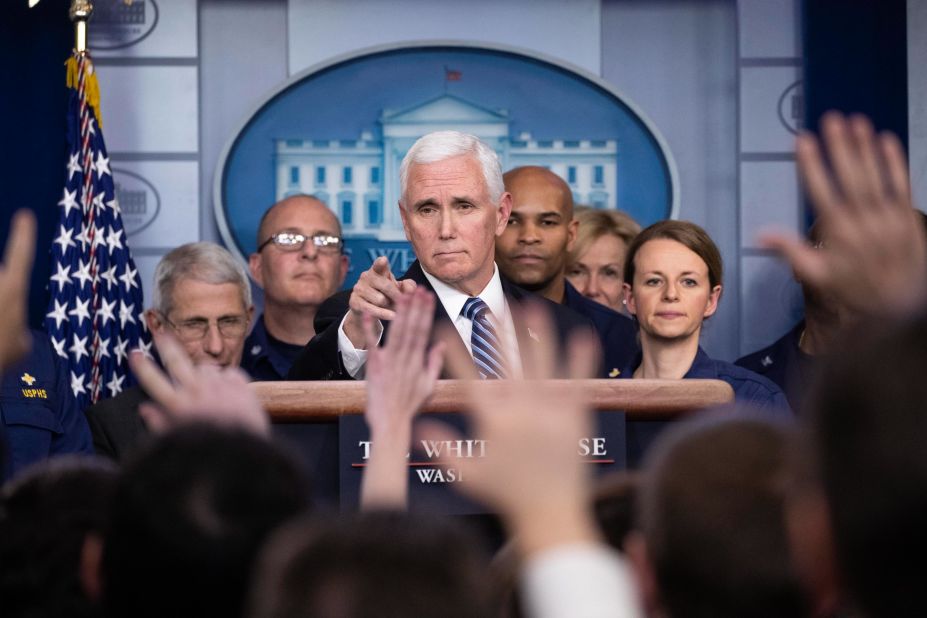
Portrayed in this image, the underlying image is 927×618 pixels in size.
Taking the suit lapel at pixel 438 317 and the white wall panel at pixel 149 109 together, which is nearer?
the suit lapel at pixel 438 317

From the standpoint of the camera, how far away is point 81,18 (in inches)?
191

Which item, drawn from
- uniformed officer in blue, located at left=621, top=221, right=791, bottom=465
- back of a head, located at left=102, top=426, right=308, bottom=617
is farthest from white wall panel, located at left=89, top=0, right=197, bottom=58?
back of a head, located at left=102, top=426, right=308, bottom=617

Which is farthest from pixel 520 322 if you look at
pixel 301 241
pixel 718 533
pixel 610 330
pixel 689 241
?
pixel 718 533

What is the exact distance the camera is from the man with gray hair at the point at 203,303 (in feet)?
13.8

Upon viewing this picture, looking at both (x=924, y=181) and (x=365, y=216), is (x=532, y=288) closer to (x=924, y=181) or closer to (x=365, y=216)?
(x=365, y=216)

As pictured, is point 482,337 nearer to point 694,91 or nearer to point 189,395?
point 189,395

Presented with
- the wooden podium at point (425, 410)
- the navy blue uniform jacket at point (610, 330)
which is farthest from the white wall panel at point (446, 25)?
the wooden podium at point (425, 410)

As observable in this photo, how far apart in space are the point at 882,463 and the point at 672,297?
268cm

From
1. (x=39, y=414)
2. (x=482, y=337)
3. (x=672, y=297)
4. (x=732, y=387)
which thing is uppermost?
(x=672, y=297)

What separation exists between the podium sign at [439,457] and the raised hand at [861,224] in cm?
98

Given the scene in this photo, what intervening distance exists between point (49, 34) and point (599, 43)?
2130 mm

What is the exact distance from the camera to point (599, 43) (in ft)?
17.6

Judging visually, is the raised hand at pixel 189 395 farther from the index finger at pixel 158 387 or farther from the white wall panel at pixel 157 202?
the white wall panel at pixel 157 202

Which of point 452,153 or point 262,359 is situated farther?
point 262,359
